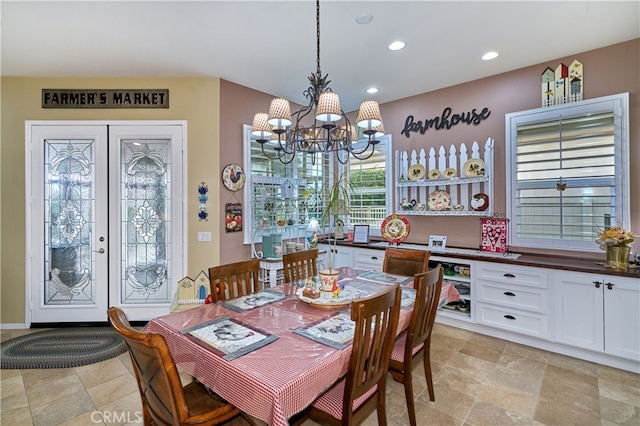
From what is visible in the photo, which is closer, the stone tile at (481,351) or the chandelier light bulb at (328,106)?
the chandelier light bulb at (328,106)

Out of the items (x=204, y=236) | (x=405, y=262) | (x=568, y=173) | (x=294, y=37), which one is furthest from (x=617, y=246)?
(x=204, y=236)

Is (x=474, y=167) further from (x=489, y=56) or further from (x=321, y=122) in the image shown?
(x=321, y=122)

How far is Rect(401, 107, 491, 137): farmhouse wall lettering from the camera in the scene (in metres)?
3.77

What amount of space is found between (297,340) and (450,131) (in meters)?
3.54

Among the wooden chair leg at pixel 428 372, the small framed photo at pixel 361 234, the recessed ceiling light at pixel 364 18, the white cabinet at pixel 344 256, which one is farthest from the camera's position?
the small framed photo at pixel 361 234

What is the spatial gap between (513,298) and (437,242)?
108 centimetres

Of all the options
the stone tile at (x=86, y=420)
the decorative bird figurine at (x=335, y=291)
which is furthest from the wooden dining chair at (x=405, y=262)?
the stone tile at (x=86, y=420)

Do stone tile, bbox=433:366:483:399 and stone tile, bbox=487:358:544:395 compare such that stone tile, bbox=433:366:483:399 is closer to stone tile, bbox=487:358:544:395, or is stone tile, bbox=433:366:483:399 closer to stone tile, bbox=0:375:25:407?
stone tile, bbox=487:358:544:395

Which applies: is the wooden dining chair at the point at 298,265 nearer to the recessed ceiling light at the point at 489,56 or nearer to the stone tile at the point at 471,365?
the stone tile at the point at 471,365

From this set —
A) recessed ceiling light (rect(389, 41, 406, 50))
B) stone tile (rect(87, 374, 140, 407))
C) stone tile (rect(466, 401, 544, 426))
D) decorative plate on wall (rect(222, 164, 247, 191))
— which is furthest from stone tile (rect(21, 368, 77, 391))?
recessed ceiling light (rect(389, 41, 406, 50))

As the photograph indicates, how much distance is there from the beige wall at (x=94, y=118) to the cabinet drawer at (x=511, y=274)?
308 cm

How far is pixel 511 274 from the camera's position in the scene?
313 cm

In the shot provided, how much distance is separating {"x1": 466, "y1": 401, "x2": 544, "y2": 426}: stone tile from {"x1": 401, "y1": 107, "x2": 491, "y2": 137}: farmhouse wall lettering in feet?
10.1

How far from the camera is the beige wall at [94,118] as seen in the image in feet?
11.8
